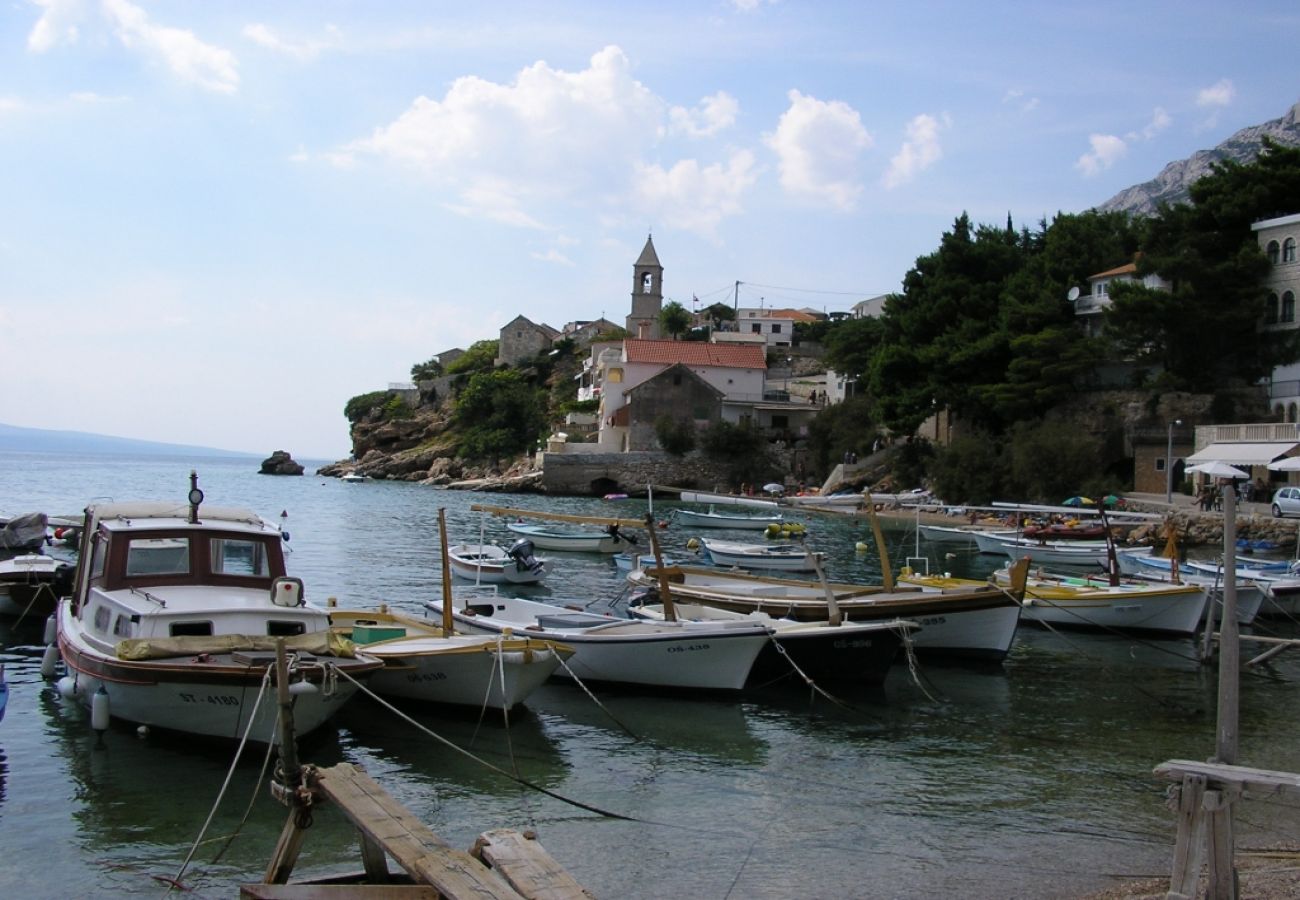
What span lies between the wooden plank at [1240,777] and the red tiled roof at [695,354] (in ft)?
267

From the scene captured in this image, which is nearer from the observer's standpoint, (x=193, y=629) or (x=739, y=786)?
(x=739, y=786)

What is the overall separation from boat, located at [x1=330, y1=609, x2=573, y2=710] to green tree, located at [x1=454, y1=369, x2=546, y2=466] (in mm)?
79824

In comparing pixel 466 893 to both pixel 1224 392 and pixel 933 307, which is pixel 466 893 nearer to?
pixel 1224 392

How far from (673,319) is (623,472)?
101 ft

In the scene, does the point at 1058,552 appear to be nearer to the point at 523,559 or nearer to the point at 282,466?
the point at 523,559

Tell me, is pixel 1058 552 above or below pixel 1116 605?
above

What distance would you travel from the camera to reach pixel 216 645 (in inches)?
514

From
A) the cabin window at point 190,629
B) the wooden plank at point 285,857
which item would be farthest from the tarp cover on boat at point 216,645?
the wooden plank at point 285,857

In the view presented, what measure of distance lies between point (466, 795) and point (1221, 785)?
7.87m

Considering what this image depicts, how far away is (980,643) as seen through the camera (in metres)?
20.9

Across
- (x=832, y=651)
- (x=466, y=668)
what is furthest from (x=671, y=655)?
(x=466, y=668)

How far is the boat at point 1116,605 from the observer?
23781 millimetres

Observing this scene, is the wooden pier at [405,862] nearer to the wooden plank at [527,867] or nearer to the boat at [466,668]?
the wooden plank at [527,867]

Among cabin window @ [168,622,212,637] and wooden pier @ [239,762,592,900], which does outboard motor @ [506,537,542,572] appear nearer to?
cabin window @ [168,622,212,637]
